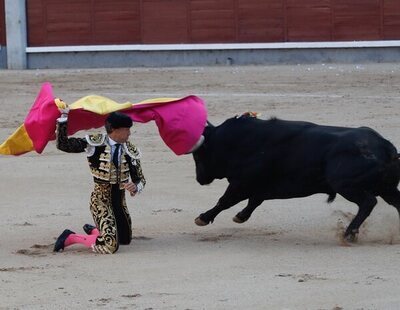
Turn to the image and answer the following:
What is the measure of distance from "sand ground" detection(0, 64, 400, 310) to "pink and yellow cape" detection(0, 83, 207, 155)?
53 cm

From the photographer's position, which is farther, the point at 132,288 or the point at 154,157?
the point at 154,157

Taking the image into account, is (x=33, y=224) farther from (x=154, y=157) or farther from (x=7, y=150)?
(x=154, y=157)

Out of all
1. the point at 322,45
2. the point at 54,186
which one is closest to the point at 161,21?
the point at 322,45

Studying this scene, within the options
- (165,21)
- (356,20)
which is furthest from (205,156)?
(165,21)

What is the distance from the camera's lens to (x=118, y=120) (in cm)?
611

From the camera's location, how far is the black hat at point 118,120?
609cm

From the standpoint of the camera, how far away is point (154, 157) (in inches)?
385

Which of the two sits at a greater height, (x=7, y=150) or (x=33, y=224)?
(x=7, y=150)

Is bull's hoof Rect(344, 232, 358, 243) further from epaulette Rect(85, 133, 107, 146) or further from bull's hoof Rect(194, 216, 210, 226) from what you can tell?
epaulette Rect(85, 133, 107, 146)

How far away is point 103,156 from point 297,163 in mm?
1017

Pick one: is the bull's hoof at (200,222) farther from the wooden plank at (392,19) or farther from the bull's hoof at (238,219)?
the wooden plank at (392,19)

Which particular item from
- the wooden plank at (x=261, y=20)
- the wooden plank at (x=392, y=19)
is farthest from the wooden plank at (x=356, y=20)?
the wooden plank at (x=261, y=20)

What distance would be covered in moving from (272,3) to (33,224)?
504 inches

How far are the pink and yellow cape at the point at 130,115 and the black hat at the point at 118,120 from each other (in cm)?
24
